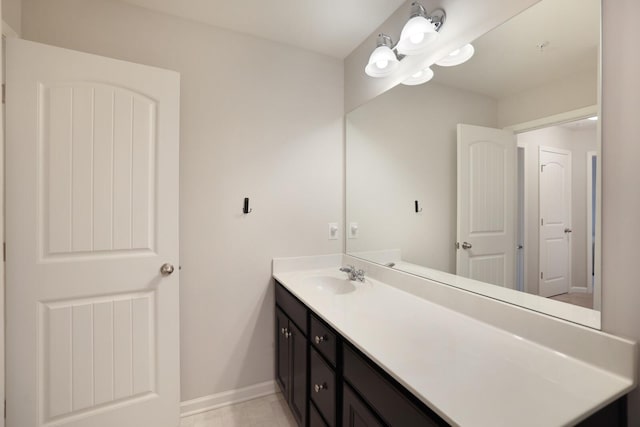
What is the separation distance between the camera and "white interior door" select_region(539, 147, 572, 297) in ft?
3.26

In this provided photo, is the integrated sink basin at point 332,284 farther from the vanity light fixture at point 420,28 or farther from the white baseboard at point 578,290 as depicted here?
the vanity light fixture at point 420,28

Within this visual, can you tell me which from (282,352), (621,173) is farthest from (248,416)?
(621,173)

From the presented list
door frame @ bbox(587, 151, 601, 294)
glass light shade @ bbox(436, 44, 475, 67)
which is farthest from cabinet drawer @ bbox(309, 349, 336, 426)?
glass light shade @ bbox(436, 44, 475, 67)

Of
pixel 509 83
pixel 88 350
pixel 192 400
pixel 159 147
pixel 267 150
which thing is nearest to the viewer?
pixel 509 83

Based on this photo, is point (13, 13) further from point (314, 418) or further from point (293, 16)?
point (314, 418)

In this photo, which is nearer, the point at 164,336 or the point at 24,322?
the point at 24,322

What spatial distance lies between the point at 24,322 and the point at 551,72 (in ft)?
8.00

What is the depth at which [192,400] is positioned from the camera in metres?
1.73

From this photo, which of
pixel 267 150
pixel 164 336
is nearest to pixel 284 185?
pixel 267 150

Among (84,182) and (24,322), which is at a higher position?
(84,182)

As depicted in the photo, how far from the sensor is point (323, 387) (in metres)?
1.21

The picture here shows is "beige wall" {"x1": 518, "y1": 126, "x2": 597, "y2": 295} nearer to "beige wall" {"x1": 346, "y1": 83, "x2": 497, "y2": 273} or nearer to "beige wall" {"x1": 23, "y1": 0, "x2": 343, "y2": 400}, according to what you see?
"beige wall" {"x1": 346, "y1": 83, "x2": 497, "y2": 273}

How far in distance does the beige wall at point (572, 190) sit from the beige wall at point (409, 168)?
0.22 meters

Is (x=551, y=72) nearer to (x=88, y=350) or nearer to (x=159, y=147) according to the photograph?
(x=159, y=147)
